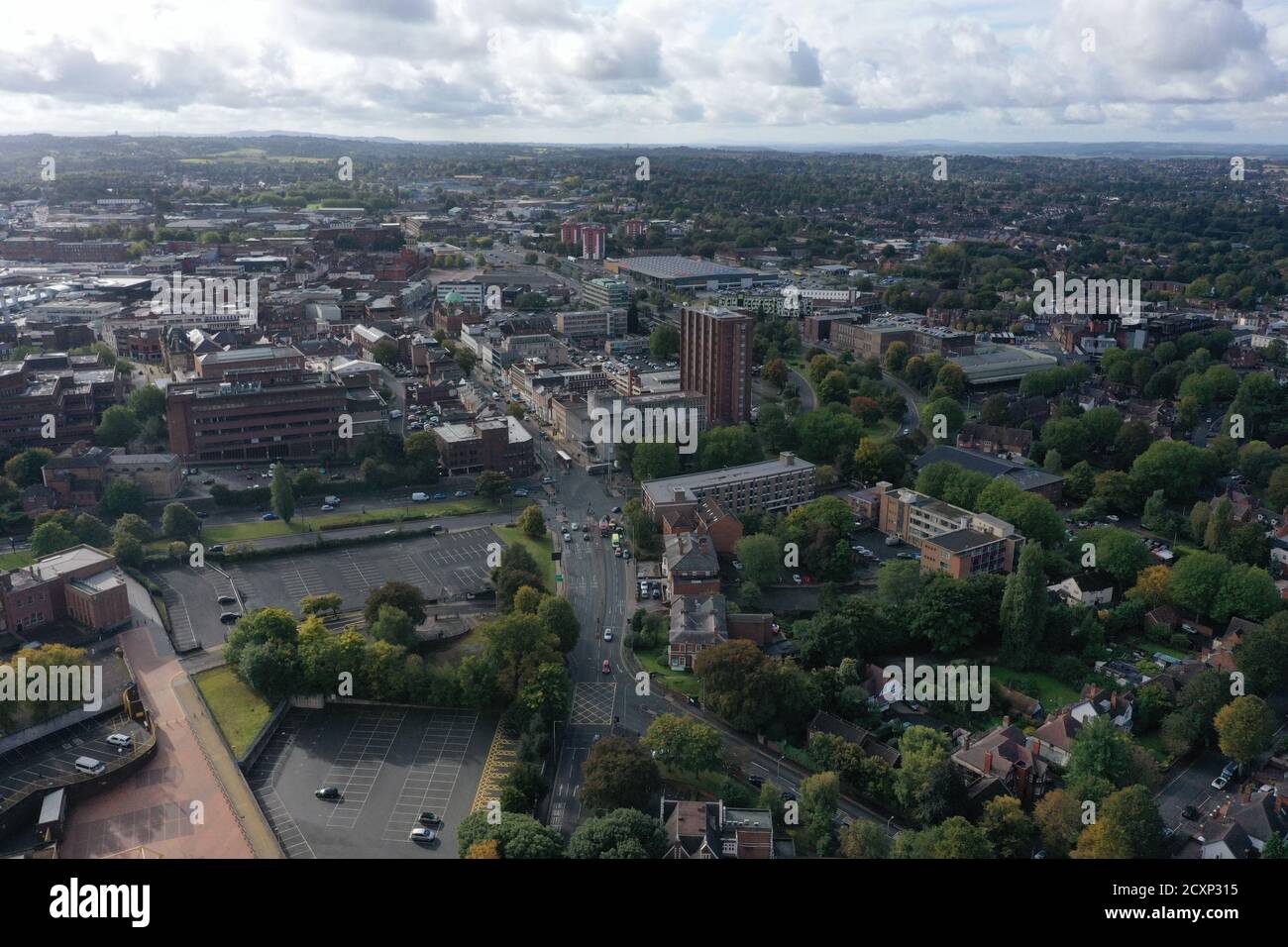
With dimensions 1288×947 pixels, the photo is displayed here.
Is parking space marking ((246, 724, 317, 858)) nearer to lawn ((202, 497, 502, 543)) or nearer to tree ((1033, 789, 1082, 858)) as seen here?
lawn ((202, 497, 502, 543))

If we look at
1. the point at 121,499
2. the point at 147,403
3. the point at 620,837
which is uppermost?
the point at 147,403

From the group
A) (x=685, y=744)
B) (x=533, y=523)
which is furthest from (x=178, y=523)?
(x=685, y=744)

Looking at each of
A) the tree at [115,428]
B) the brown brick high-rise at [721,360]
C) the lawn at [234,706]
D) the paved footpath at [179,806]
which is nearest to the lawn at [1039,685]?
the paved footpath at [179,806]

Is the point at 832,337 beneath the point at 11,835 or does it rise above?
above

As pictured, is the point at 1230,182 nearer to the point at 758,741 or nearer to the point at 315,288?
the point at 315,288

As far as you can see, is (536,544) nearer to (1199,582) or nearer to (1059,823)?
(1059,823)
